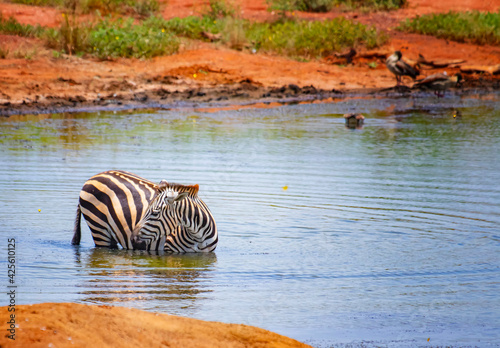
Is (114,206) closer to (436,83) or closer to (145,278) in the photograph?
(145,278)

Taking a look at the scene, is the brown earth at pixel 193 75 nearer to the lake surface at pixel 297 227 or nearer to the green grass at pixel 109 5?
the green grass at pixel 109 5

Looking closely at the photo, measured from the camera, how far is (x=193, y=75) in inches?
877

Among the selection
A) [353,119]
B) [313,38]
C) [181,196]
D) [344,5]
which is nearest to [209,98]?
[353,119]

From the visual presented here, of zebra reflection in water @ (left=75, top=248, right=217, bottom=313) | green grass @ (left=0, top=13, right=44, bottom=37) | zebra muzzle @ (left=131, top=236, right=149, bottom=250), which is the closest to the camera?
zebra reflection in water @ (left=75, top=248, right=217, bottom=313)

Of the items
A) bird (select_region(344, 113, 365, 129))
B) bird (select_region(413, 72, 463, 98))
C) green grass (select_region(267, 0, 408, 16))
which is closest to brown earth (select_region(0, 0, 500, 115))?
bird (select_region(413, 72, 463, 98))

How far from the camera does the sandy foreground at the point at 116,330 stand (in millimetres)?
→ 4129

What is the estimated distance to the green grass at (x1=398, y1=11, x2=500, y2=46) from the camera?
90.8 feet

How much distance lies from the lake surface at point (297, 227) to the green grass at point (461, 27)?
12.6m

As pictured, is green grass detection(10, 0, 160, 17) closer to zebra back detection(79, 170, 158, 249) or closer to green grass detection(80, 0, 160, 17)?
green grass detection(80, 0, 160, 17)

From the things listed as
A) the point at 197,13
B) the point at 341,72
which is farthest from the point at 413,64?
the point at 197,13

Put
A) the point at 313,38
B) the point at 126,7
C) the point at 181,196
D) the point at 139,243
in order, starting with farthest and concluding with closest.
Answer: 1. the point at 126,7
2. the point at 313,38
3. the point at 139,243
4. the point at 181,196

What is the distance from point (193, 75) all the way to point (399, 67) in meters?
5.87

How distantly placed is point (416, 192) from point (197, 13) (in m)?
22.8

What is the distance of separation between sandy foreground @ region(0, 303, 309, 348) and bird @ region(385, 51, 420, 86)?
60.2ft
